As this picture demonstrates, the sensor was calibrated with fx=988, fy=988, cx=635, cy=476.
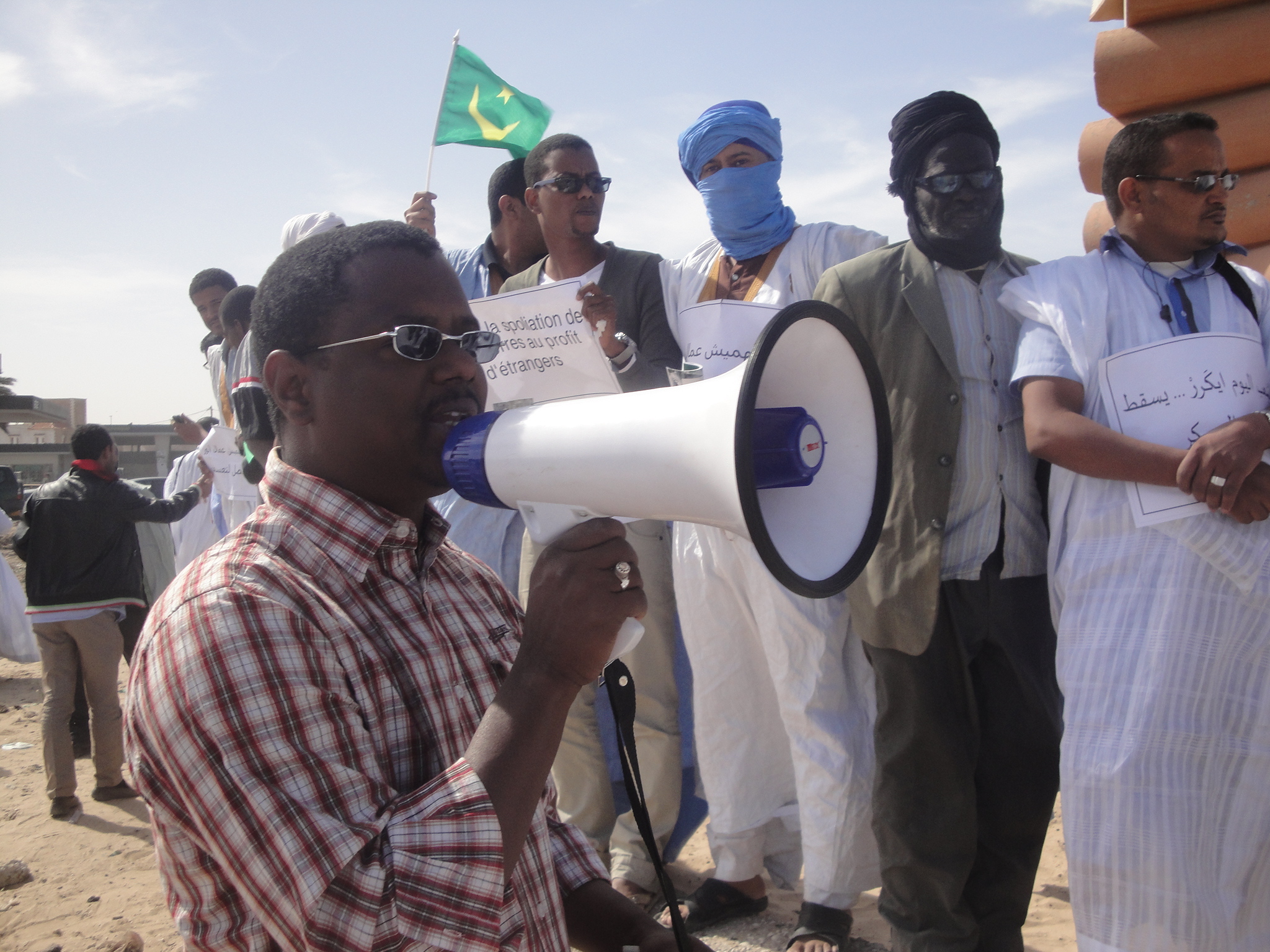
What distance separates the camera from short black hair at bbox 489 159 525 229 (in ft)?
13.7

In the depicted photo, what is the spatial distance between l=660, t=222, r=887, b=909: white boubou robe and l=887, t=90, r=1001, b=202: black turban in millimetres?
347

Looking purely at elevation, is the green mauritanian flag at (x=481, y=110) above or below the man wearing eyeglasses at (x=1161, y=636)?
above

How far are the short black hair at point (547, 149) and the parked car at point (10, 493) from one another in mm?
10606

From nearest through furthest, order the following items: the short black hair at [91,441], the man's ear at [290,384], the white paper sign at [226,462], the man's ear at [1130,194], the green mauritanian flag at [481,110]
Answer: the man's ear at [290,384], the man's ear at [1130,194], the green mauritanian flag at [481,110], the white paper sign at [226,462], the short black hair at [91,441]

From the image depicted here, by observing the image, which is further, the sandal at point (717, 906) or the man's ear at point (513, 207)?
the man's ear at point (513, 207)

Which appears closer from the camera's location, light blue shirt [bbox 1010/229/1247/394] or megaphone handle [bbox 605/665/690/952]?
megaphone handle [bbox 605/665/690/952]

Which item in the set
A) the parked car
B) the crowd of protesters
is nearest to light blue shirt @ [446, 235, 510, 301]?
the crowd of protesters

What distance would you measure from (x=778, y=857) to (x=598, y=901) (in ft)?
6.68

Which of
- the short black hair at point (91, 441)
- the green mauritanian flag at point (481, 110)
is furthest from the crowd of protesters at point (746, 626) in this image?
the short black hair at point (91, 441)

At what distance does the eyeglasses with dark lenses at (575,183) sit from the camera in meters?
3.55

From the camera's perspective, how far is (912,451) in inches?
105

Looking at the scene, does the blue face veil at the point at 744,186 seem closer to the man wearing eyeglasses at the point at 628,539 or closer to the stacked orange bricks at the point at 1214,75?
the man wearing eyeglasses at the point at 628,539

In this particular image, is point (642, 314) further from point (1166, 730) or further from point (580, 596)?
point (580, 596)

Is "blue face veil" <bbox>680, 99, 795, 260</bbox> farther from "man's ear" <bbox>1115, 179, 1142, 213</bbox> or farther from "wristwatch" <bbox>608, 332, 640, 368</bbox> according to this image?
"man's ear" <bbox>1115, 179, 1142, 213</bbox>
